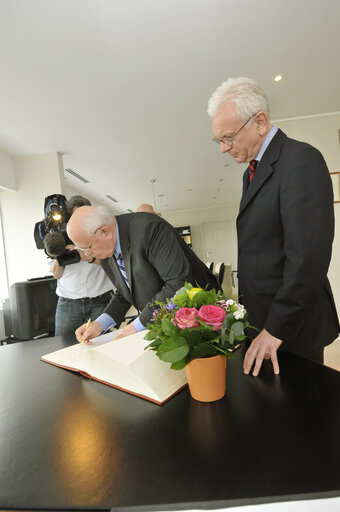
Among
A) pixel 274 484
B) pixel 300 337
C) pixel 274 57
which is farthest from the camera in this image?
pixel 274 57

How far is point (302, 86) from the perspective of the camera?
3.18m

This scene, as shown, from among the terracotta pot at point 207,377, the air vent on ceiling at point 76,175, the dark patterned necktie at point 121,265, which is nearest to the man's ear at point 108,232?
the dark patterned necktie at point 121,265

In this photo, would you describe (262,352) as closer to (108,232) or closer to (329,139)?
(108,232)

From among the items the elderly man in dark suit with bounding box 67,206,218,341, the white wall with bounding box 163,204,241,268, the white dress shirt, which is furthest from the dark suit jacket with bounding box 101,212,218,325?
the white wall with bounding box 163,204,241,268

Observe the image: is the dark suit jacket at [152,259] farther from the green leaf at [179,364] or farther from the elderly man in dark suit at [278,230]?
the green leaf at [179,364]

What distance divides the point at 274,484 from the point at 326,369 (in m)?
0.42

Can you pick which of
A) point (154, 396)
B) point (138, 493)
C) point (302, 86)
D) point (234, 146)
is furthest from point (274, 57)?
point (138, 493)

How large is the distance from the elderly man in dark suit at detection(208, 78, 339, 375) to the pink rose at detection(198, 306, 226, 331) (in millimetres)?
265

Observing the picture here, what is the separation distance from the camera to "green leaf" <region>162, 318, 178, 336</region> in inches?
22.4

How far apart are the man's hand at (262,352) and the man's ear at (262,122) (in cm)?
68

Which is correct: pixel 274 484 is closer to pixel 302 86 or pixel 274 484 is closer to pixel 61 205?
pixel 61 205

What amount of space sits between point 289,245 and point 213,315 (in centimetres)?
43

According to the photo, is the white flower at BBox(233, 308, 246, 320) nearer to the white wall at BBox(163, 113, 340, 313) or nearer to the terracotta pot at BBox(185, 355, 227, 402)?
the terracotta pot at BBox(185, 355, 227, 402)

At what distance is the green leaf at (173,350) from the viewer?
546 mm
